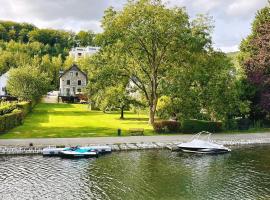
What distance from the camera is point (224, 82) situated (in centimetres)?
5556

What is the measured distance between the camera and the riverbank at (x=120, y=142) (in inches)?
1634

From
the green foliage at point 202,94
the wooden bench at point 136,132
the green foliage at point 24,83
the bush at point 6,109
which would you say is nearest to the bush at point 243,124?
the green foliage at point 202,94

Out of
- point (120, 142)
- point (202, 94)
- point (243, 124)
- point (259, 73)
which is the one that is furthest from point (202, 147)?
point (259, 73)

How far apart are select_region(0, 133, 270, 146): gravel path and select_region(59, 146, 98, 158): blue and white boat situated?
3.10 meters

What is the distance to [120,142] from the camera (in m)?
45.8

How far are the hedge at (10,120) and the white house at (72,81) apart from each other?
68478 mm

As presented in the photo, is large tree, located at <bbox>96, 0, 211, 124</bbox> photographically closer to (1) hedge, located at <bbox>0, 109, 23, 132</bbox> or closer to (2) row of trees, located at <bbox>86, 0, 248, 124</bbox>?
(2) row of trees, located at <bbox>86, 0, 248, 124</bbox>

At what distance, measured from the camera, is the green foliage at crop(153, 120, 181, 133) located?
52.9m

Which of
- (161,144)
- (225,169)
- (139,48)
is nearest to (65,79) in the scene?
(139,48)

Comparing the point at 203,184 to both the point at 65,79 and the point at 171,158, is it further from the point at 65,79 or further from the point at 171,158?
the point at 65,79

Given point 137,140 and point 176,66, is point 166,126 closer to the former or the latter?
point 137,140

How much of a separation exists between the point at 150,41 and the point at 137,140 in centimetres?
1579

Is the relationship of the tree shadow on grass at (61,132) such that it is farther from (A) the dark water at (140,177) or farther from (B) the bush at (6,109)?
(A) the dark water at (140,177)

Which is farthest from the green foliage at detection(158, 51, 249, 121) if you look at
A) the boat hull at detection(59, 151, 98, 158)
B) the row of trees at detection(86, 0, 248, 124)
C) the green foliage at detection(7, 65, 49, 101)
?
the green foliage at detection(7, 65, 49, 101)
